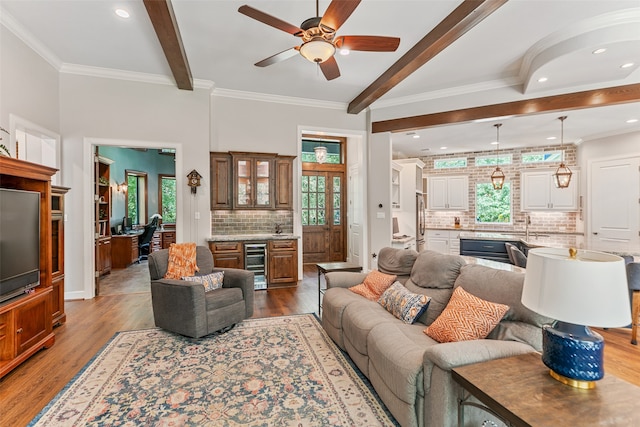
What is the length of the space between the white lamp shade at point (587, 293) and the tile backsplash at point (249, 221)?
471 centimetres

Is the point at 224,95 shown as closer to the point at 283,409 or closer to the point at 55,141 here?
the point at 55,141

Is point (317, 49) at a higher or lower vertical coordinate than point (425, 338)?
higher

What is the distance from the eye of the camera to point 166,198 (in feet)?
32.5

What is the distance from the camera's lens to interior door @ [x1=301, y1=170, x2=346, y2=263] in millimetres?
7488

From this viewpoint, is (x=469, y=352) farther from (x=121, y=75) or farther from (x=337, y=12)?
(x=121, y=75)

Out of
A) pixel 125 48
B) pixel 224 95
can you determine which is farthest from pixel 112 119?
pixel 224 95

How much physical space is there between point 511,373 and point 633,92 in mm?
4840

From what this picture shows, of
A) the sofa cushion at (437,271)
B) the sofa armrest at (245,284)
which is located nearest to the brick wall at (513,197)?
the sofa cushion at (437,271)

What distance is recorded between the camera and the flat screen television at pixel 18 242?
2554mm


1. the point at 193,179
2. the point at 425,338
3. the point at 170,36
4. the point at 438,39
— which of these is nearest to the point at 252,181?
the point at 193,179

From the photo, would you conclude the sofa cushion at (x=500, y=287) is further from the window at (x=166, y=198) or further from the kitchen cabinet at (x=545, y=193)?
the window at (x=166, y=198)

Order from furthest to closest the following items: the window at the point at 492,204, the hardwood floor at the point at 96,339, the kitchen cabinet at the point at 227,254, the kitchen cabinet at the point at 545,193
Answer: the window at the point at 492,204 → the kitchen cabinet at the point at 545,193 → the kitchen cabinet at the point at 227,254 → the hardwood floor at the point at 96,339

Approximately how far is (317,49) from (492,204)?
22.2 feet

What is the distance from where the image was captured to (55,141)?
4402mm
